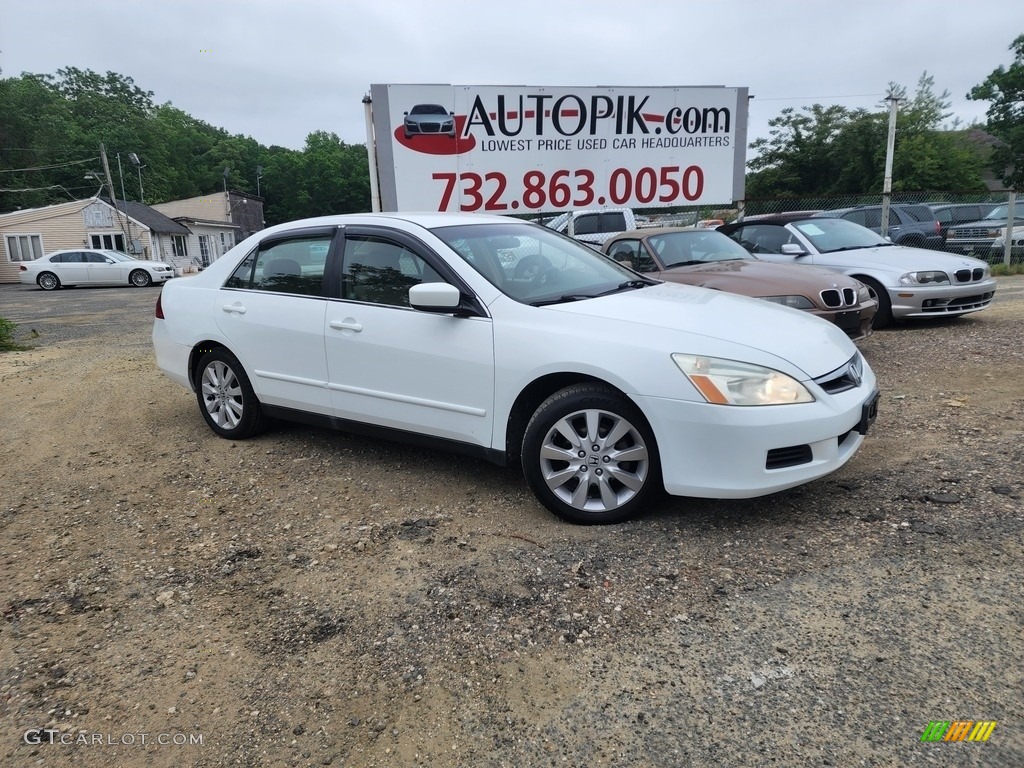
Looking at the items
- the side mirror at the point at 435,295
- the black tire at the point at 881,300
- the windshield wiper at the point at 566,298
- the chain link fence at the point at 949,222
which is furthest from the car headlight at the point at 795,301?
the chain link fence at the point at 949,222

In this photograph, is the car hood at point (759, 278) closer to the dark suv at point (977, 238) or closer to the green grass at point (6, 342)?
the green grass at point (6, 342)

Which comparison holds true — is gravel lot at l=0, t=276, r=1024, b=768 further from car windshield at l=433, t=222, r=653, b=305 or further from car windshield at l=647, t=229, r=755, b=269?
car windshield at l=647, t=229, r=755, b=269

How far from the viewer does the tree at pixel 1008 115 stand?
112 ft

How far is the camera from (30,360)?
896cm

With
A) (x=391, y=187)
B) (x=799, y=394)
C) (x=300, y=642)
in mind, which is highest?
(x=391, y=187)

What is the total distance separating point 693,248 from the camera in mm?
7711

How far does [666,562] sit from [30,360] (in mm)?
8957

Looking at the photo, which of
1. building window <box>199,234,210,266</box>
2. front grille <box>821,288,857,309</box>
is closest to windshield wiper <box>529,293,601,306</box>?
front grille <box>821,288,857,309</box>

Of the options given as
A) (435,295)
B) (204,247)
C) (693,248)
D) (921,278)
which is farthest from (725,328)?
(204,247)

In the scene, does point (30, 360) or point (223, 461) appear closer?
point (223, 461)

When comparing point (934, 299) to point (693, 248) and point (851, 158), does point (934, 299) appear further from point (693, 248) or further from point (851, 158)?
point (851, 158)

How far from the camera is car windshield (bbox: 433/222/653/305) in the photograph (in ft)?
13.0

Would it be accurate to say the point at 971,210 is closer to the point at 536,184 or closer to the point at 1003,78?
the point at 536,184

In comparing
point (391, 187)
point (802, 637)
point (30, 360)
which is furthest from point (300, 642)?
point (30, 360)
